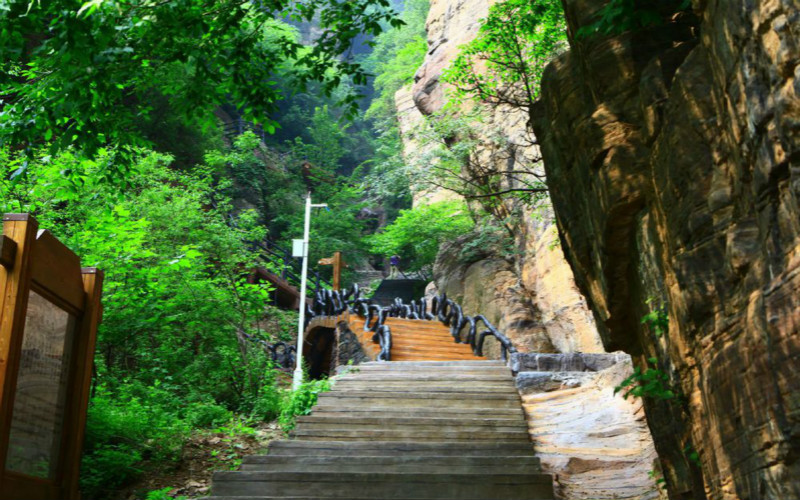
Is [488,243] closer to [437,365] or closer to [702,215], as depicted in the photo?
[437,365]

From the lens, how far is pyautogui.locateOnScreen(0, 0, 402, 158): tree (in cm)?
506

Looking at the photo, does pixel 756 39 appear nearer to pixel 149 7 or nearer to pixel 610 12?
pixel 610 12

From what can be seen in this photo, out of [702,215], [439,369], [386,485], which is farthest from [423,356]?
[702,215]

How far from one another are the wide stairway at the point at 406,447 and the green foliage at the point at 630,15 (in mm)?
3406

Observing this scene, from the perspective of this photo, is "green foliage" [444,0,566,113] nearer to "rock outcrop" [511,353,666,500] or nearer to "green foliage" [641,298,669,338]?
"rock outcrop" [511,353,666,500]

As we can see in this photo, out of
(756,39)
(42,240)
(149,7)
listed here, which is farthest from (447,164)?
(756,39)

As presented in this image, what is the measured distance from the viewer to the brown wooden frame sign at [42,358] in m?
3.61

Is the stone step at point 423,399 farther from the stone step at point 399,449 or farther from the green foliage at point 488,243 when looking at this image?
the green foliage at point 488,243

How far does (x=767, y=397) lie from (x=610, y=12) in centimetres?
211

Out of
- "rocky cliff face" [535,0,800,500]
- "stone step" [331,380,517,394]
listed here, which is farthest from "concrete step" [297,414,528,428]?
"rocky cliff face" [535,0,800,500]

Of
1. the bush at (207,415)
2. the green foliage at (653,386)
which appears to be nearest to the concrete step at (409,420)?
the bush at (207,415)

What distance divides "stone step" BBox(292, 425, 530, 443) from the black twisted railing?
4.12 m

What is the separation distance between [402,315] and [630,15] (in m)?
13.6

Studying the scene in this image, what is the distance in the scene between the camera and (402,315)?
54.9 ft
